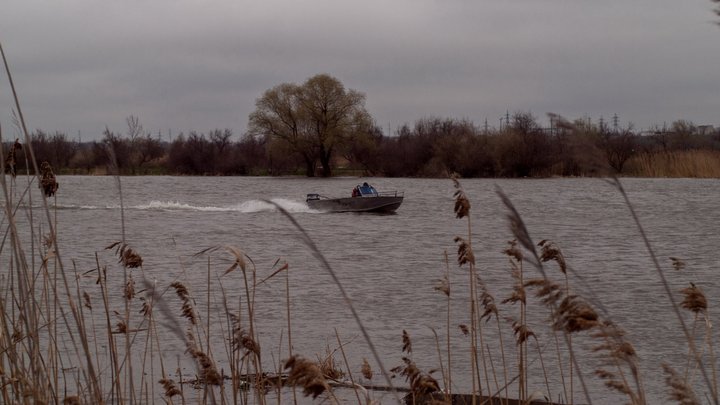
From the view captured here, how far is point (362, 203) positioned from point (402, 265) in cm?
1874

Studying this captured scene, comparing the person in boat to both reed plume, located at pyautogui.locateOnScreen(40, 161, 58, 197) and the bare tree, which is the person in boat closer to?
the bare tree

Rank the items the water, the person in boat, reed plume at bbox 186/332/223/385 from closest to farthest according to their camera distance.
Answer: reed plume at bbox 186/332/223/385 < the water < the person in boat

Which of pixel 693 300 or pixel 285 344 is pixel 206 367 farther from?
pixel 285 344

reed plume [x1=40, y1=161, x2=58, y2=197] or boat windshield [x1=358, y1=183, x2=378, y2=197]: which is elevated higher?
reed plume [x1=40, y1=161, x2=58, y2=197]

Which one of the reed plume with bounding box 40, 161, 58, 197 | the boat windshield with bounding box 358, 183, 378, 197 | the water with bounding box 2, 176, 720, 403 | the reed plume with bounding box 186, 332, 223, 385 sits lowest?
the water with bounding box 2, 176, 720, 403

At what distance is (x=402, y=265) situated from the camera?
2008 cm

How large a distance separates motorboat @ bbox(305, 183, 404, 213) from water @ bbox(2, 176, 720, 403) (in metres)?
0.62

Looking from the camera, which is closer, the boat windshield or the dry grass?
the boat windshield

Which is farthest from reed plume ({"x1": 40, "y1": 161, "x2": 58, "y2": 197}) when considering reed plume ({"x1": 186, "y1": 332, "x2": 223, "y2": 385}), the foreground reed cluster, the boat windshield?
the boat windshield

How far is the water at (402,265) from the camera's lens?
34.1ft

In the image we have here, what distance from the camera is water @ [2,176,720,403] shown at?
10.4m

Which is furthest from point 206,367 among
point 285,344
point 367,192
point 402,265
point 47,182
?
point 367,192

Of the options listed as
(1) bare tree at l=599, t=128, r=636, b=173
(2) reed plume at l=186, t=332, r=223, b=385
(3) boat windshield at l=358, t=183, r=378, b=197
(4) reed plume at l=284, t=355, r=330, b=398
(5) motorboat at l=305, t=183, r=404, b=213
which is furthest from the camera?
(1) bare tree at l=599, t=128, r=636, b=173

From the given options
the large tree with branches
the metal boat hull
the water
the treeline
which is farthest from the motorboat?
the large tree with branches
